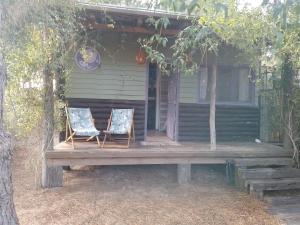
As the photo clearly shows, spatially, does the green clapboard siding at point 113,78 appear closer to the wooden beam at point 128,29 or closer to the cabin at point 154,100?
the cabin at point 154,100

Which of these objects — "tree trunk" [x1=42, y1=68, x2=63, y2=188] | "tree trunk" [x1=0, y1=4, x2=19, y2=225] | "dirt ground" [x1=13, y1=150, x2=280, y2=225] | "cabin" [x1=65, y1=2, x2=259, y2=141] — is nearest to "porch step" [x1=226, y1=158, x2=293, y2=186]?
"dirt ground" [x1=13, y1=150, x2=280, y2=225]

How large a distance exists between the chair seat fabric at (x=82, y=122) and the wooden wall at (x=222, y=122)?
2.11m

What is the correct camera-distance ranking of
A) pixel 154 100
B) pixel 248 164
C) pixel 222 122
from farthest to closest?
pixel 154 100 < pixel 222 122 < pixel 248 164

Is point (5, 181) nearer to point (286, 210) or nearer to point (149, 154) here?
point (149, 154)

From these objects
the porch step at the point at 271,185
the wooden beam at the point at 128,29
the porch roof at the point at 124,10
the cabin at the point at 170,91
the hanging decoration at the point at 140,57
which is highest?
the porch roof at the point at 124,10

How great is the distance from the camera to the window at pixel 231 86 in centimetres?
808

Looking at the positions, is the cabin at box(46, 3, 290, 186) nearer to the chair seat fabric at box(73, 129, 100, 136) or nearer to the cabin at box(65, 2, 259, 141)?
the cabin at box(65, 2, 259, 141)

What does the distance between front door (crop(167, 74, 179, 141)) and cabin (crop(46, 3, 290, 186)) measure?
0.07 ft

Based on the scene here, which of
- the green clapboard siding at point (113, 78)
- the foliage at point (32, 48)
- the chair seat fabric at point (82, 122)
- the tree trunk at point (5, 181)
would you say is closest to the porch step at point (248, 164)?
the green clapboard siding at point (113, 78)

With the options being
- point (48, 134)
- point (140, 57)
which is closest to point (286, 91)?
point (140, 57)

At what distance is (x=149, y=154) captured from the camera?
613 cm

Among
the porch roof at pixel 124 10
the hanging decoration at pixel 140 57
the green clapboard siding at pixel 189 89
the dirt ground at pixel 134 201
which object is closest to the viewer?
the dirt ground at pixel 134 201

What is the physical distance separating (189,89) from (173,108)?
57 centimetres

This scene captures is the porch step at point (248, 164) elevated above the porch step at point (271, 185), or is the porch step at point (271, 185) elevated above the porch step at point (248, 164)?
the porch step at point (248, 164)
